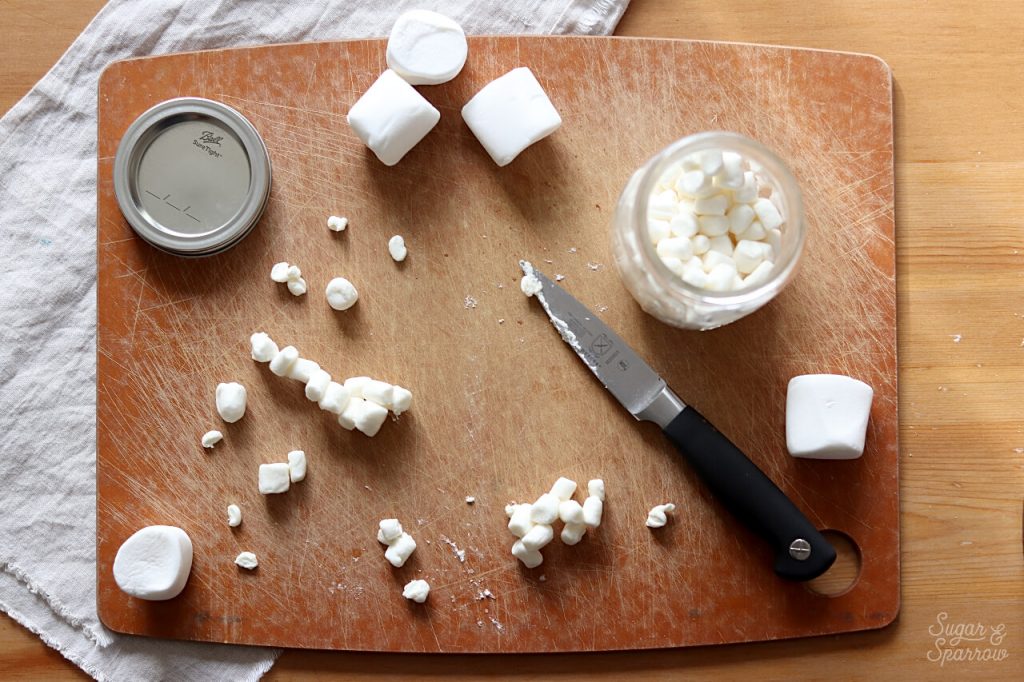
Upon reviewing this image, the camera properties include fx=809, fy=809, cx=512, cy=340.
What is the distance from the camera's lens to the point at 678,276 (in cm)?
121

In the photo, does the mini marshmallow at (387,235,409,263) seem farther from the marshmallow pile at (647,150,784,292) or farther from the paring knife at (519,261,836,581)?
the marshmallow pile at (647,150,784,292)

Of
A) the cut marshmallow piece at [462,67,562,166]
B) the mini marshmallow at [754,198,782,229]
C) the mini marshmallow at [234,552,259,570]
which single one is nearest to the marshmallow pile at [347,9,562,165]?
the cut marshmallow piece at [462,67,562,166]

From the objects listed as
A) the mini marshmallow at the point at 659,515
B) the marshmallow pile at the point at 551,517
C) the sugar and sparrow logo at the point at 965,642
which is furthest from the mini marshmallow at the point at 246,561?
the sugar and sparrow logo at the point at 965,642

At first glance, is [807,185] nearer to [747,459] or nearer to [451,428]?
[747,459]

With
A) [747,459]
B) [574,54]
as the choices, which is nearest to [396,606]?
[747,459]

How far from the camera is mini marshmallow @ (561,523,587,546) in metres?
1.35

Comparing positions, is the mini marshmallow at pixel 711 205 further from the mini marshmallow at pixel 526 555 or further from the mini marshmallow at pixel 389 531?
the mini marshmallow at pixel 389 531

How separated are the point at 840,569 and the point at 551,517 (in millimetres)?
519

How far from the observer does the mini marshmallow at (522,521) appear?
1339mm

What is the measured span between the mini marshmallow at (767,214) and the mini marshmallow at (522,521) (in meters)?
0.59

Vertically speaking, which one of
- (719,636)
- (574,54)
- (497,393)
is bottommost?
(719,636)

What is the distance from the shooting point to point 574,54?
4.58 ft

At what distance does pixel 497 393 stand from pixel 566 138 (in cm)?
46

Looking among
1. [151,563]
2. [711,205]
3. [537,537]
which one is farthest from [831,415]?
[151,563]
